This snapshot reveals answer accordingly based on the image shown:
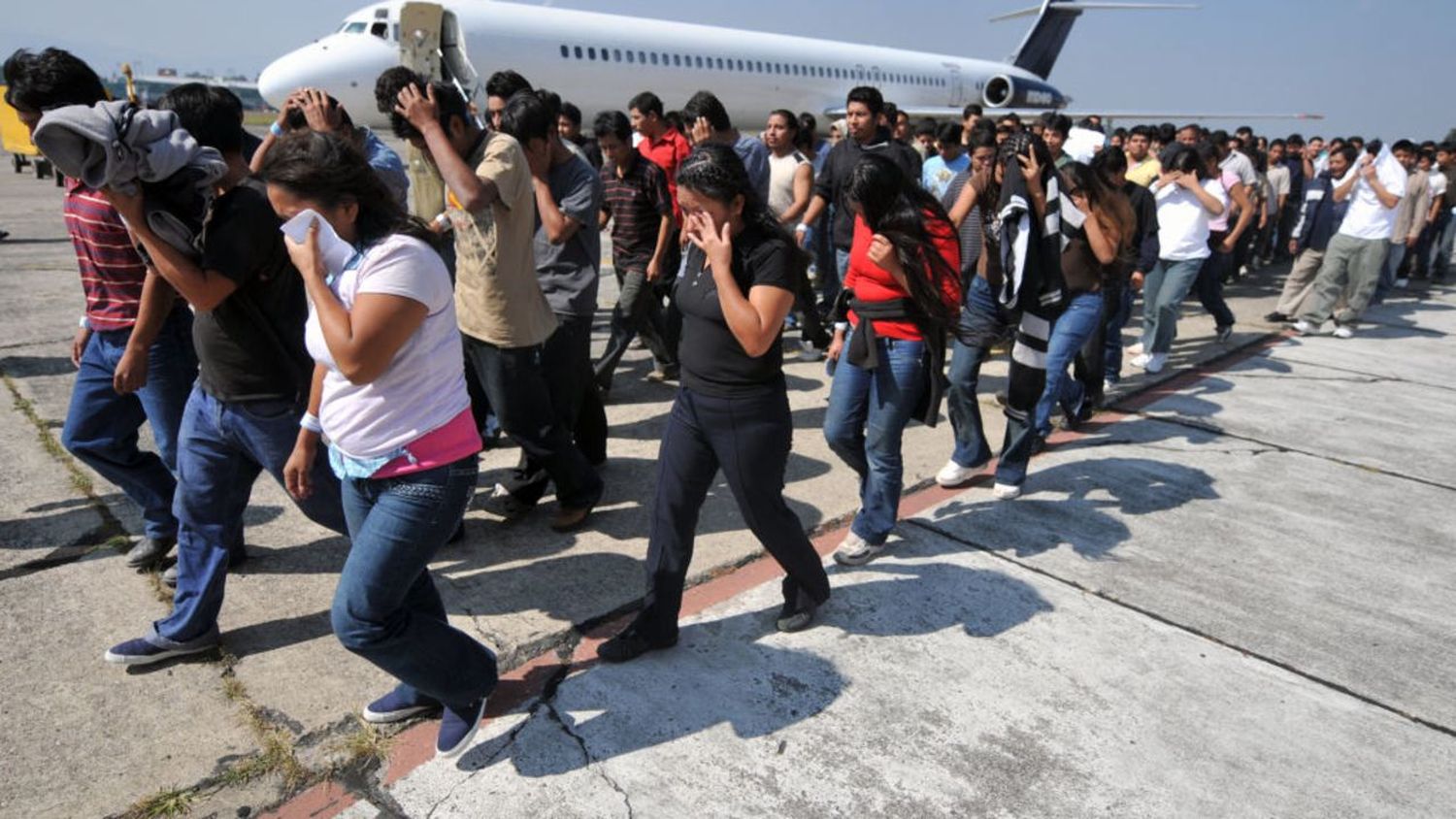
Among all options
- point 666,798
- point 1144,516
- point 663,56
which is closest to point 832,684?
point 666,798

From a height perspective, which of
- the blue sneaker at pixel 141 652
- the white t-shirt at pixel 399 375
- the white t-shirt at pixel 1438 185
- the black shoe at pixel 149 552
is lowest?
the blue sneaker at pixel 141 652

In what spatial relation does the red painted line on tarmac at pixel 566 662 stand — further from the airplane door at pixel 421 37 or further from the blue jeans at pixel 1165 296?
the airplane door at pixel 421 37

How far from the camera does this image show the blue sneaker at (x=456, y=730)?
2498 millimetres

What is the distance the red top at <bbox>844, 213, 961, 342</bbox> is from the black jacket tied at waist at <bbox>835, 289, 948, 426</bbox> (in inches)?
0.9

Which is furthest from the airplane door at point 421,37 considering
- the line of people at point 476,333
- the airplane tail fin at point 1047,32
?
the airplane tail fin at point 1047,32

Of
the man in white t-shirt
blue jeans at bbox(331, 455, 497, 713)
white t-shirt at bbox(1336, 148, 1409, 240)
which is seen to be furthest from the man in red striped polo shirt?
white t-shirt at bbox(1336, 148, 1409, 240)

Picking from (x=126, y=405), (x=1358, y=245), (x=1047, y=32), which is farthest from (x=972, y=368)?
(x=1047, y=32)

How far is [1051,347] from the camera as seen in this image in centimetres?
486

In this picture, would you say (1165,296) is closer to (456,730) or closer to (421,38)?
(421,38)

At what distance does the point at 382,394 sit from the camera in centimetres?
219

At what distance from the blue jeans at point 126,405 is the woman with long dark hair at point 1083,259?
148 inches

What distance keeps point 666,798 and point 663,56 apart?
19964 mm

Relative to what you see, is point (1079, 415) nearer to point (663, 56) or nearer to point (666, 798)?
point (666, 798)

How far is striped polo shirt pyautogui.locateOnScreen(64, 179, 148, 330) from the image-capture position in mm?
3084
